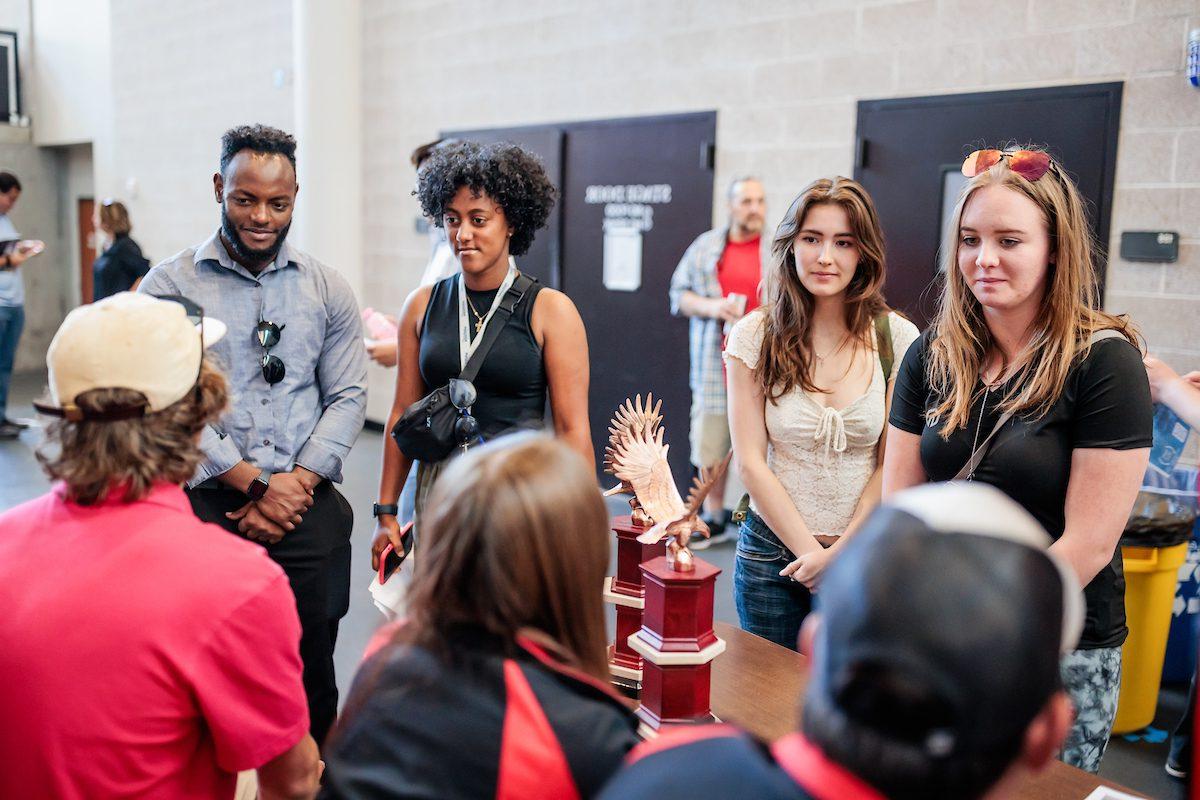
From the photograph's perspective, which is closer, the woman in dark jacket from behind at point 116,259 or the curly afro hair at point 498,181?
the curly afro hair at point 498,181

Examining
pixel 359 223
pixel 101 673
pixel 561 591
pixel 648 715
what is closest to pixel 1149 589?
pixel 648 715

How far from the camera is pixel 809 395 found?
2.03 metres

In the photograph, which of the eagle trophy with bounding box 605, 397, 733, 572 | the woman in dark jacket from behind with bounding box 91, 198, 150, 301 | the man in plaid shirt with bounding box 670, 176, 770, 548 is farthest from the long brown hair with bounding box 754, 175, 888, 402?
the woman in dark jacket from behind with bounding box 91, 198, 150, 301

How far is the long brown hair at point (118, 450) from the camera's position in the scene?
1.18m

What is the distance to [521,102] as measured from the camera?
5.62 m

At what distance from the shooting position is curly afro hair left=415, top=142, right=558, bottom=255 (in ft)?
7.23

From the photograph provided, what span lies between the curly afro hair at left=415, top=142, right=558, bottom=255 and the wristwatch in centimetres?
72

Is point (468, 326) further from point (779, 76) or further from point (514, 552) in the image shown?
point (779, 76)

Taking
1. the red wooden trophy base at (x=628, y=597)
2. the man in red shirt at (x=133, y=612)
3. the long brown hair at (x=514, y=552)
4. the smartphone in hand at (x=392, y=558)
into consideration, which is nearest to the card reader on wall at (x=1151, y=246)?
the red wooden trophy base at (x=628, y=597)

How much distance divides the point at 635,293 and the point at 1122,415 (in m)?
3.77

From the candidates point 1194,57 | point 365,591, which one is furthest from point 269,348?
point 1194,57

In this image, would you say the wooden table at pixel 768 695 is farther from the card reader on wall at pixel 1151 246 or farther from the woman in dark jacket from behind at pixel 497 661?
the card reader on wall at pixel 1151 246

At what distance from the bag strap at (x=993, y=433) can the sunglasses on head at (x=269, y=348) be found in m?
1.39

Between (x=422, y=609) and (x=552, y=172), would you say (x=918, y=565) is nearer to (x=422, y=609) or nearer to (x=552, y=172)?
(x=422, y=609)
